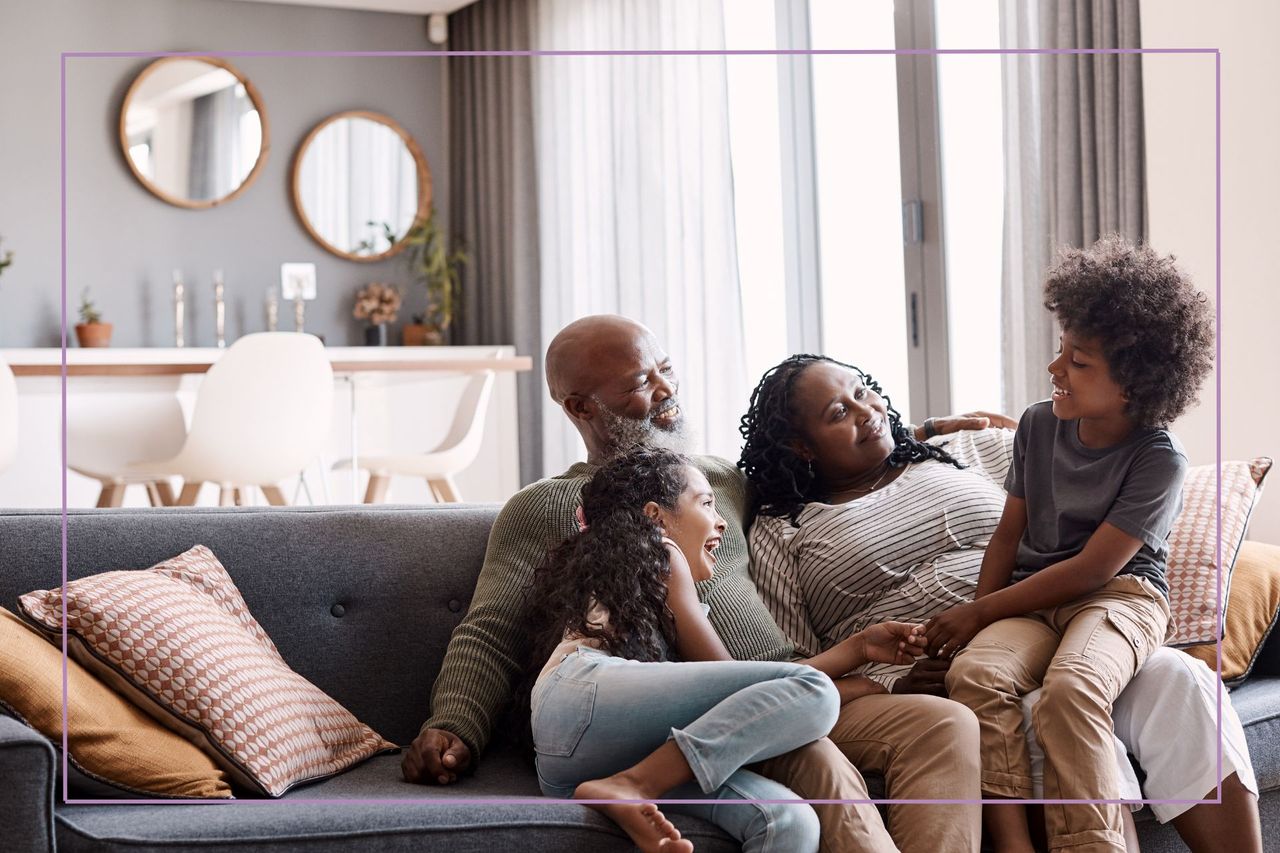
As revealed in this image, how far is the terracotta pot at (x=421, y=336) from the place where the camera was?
5531 millimetres

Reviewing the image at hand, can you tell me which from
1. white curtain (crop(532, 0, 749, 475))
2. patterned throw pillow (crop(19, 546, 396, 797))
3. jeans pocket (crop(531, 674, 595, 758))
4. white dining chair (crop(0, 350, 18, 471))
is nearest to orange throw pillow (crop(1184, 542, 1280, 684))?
white curtain (crop(532, 0, 749, 475))

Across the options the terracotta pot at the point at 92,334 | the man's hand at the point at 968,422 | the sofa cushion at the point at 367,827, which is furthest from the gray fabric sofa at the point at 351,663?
the terracotta pot at the point at 92,334

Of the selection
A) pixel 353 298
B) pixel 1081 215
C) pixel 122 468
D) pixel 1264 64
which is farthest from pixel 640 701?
pixel 353 298

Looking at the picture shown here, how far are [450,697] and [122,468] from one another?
2.51 meters

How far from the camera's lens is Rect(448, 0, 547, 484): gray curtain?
12.1ft

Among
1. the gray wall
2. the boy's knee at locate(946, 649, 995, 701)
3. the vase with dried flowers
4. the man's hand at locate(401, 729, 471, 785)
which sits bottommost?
the man's hand at locate(401, 729, 471, 785)

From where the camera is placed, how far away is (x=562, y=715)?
144cm

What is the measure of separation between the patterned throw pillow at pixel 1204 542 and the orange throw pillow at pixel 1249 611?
5 cm

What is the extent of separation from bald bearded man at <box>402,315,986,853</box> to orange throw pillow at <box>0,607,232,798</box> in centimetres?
25

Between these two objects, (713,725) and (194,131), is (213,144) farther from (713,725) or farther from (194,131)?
(713,725)

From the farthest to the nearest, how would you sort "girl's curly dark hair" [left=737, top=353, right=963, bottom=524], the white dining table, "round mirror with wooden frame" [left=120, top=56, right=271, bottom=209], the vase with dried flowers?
the vase with dried flowers < "round mirror with wooden frame" [left=120, top=56, right=271, bottom=209] < the white dining table < "girl's curly dark hair" [left=737, top=353, right=963, bottom=524]

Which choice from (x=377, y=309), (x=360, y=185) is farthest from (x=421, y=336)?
(x=360, y=185)

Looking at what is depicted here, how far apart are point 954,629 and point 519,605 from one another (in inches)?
21.4

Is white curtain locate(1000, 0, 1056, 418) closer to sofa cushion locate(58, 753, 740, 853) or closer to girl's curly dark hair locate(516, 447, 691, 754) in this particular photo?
girl's curly dark hair locate(516, 447, 691, 754)
